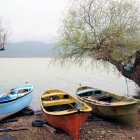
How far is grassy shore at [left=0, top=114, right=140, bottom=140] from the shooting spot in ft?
40.0

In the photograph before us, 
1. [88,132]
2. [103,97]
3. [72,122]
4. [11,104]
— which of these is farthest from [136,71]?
[11,104]

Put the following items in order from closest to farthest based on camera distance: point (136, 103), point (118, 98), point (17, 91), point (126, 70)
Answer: point (136, 103) < point (118, 98) < point (126, 70) < point (17, 91)

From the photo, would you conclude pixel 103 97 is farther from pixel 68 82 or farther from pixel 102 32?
pixel 68 82

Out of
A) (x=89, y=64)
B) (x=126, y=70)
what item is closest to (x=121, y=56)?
(x=126, y=70)

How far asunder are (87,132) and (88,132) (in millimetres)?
46

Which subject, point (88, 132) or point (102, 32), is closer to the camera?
→ point (88, 132)

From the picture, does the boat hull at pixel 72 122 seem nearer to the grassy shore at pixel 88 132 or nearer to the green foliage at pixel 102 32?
the grassy shore at pixel 88 132

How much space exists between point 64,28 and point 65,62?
7.47 feet

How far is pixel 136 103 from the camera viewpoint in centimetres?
1307

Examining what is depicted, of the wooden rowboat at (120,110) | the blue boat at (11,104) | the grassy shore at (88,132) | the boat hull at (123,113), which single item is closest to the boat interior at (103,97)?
the wooden rowboat at (120,110)

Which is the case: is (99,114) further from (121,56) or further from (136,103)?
(121,56)

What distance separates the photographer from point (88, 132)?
1292cm

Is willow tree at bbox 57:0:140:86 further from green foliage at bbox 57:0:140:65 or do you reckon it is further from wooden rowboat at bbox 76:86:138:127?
wooden rowboat at bbox 76:86:138:127

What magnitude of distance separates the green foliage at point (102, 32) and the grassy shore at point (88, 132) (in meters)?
4.43
